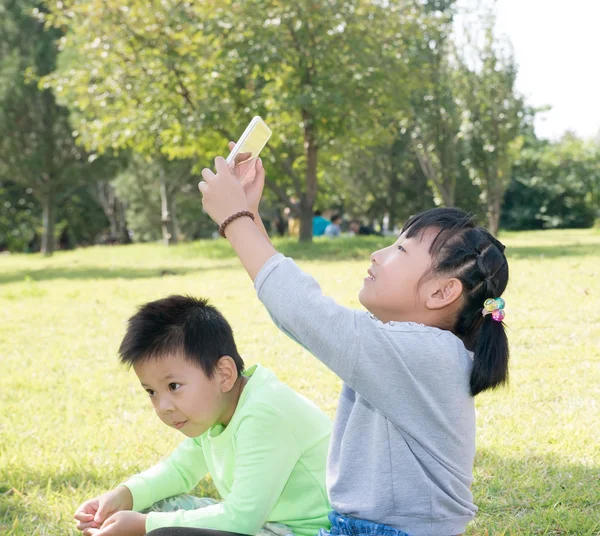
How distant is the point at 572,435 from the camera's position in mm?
3408

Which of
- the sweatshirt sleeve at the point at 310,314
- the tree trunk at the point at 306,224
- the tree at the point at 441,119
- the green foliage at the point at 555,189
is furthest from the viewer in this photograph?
the green foliage at the point at 555,189

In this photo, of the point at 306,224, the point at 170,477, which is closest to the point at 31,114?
the point at 306,224

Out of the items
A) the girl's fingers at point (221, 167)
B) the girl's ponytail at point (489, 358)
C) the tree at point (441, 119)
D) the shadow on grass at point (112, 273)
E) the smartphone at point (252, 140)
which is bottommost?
the shadow on grass at point (112, 273)

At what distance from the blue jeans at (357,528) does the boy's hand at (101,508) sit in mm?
851

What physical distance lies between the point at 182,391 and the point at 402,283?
73cm

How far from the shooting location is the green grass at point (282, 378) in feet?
9.20

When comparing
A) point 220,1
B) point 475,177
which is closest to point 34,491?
point 220,1

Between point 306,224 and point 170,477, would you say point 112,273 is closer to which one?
point 306,224

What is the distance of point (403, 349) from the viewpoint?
5.32 ft

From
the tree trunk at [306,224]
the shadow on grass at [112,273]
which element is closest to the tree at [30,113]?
the shadow on grass at [112,273]

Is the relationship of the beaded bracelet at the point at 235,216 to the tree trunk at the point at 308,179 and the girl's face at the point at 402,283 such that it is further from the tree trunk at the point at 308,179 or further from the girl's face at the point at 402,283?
the tree trunk at the point at 308,179

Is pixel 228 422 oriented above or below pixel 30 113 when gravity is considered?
below

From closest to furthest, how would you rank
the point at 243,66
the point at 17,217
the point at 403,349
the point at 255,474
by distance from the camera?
the point at 403,349
the point at 255,474
the point at 243,66
the point at 17,217

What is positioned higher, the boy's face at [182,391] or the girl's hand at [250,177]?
the girl's hand at [250,177]
